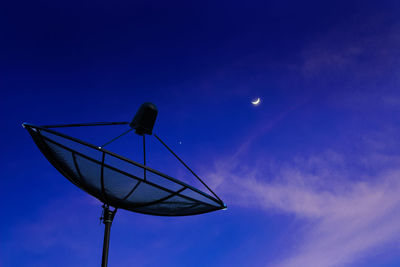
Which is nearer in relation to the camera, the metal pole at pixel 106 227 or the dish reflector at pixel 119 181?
the metal pole at pixel 106 227

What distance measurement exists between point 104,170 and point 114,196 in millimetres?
526

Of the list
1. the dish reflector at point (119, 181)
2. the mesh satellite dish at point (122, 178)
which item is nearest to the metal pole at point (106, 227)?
the mesh satellite dish at point (122, 178)

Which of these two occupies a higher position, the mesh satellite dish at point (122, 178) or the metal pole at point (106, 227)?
the mesh satellite dish at point (122, 178)

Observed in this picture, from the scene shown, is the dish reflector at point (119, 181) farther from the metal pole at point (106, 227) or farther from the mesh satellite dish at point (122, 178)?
the metal pole at point (106, 227)

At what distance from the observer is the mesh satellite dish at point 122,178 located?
546 cm

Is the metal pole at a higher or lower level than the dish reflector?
lower

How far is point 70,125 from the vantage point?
21.5 ft

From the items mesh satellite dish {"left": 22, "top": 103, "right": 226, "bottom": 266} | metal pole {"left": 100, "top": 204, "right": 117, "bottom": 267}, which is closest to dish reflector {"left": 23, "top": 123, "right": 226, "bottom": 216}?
mesh satellite dish {"left": 22, "top": 103, "right": 226, "bottom": 266}

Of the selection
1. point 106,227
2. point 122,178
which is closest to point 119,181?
point 122,178

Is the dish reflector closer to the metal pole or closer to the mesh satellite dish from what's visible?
the mesh satellite dish

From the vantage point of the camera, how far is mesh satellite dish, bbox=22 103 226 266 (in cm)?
546

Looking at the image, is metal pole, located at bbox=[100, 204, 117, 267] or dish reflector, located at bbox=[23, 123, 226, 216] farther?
dish reflector, located at bbox=[23, 123, 226, 216]

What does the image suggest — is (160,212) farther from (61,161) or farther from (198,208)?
(61,161)

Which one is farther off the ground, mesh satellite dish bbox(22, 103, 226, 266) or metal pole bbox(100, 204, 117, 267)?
mesh satellite dish bbox(22, 103, 226, 266)
